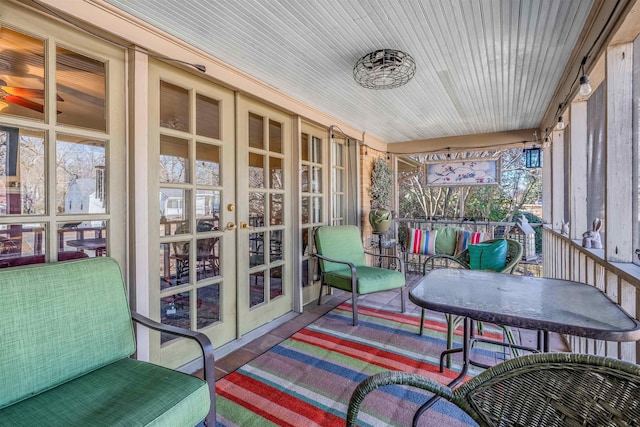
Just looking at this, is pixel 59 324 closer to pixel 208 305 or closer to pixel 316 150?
pixel 208 305

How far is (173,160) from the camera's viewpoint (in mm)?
2189

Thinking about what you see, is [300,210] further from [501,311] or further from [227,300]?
[501,311]

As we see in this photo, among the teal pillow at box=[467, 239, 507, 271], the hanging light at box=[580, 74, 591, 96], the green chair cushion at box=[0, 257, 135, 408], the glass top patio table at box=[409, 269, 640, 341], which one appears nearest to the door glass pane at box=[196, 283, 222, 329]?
the green chair cushion at box=[0, 257, 135, 408]

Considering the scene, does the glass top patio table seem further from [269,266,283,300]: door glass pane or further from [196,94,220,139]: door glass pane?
[196,94,220,139]: door glass pane

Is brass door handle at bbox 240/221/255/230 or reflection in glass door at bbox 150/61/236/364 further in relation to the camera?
brass door handle at bbox 240/221/255/230

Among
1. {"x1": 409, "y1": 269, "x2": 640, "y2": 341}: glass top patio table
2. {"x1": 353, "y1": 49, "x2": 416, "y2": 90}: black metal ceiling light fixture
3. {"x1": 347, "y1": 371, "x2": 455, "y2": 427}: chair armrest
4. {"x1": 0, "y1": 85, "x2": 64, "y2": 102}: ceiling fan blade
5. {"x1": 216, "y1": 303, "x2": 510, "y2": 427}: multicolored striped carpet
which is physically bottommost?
{"x1": 216, "y1": 303, "x2": 510, "y2": 427}: multicolored striped carpet

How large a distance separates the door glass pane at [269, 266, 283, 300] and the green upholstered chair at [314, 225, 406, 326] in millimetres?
449

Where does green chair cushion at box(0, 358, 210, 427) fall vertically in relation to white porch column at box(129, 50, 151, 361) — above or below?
below

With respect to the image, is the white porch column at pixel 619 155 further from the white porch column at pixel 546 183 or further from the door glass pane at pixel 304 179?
the white porch column at pixel 546 183

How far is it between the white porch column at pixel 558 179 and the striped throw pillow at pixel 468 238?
1000 millimetres

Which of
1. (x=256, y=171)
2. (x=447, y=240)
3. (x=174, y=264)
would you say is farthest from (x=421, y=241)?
(x=174, y=264)

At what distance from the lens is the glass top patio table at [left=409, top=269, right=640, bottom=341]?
3.80 feet

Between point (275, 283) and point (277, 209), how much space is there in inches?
29.8

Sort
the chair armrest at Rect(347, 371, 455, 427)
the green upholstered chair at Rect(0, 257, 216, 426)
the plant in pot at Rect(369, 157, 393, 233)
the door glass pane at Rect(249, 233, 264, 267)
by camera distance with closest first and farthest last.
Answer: the chair armrest at Rect(347, 371, 455, 427)
the green upholstered chair at Rect(0, 257, 216, 426)
the door glass pane at Rect(249, 233, 264, 267)
the plant in pot at Rect(369, 157, 393, 233)
